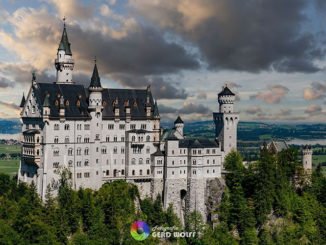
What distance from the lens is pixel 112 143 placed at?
10394cm

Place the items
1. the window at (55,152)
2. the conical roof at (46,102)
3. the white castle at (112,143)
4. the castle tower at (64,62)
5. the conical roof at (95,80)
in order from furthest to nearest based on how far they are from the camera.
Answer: the castle tower at (64,62), the conical roof at (95,80), the white castle at (112,143), the window at (55,152), the conical roof at (46,102)

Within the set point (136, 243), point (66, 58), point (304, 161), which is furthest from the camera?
point (304, 161)

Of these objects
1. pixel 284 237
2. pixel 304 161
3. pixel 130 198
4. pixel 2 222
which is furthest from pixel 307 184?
pixel 2 222

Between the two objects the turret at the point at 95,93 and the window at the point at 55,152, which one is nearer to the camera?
the window at the point at 55,152

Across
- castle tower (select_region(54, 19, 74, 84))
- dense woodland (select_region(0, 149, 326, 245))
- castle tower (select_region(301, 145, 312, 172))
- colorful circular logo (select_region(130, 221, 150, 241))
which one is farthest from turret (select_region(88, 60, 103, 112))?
castle tower (select_region(301, 145, 312, 172))

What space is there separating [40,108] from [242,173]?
45062 mm

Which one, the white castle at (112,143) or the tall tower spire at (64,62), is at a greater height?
the tall tower spire at (64,62)

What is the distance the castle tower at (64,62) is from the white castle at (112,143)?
0.21 m

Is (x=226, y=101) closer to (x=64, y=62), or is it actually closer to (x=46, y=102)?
(x=64, y=62)

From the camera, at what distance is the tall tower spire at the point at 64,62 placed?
108688 millimetres

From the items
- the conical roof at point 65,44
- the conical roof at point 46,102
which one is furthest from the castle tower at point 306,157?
the conical roof at point 46,102

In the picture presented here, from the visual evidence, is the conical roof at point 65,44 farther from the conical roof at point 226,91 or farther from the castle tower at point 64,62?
the conical roof at point 226,91

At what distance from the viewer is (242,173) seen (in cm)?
11031

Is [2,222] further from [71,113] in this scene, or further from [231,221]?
[231,221]
